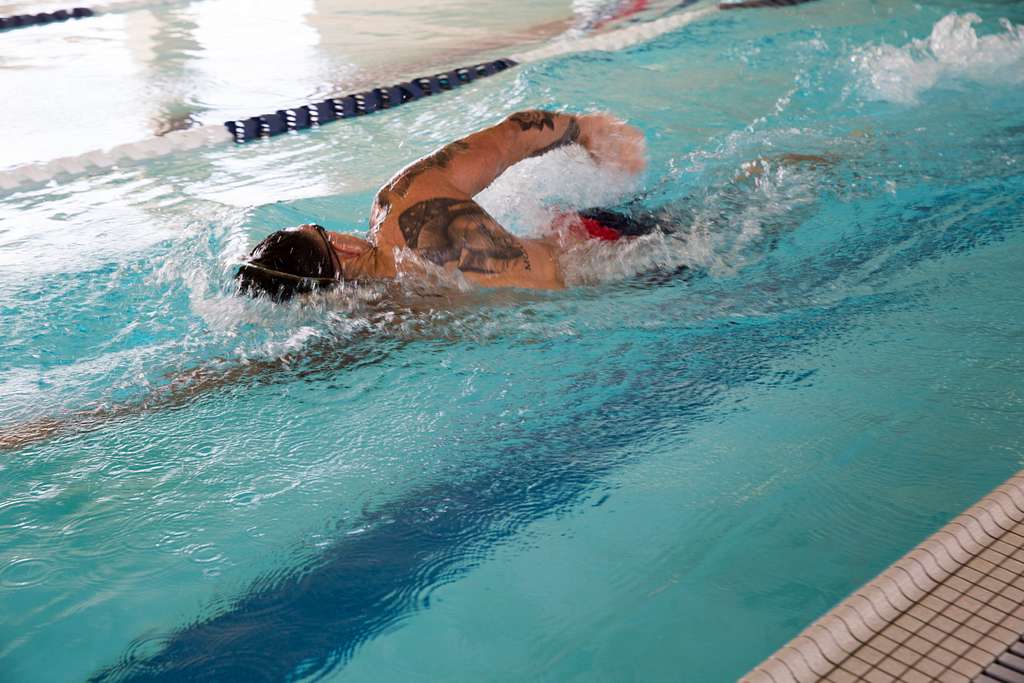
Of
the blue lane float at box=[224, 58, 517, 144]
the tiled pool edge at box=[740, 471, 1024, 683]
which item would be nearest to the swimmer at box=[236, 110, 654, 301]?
the tiled pool edge at box=[740, 471, 1024, 683]

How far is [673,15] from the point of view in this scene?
25.0ft

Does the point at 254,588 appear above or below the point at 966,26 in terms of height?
below

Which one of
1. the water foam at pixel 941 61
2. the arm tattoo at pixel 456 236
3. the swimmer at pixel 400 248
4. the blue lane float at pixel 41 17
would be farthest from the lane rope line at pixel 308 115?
the blue lane float at pixel 41 17

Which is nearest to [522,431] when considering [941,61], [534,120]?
[534,120]

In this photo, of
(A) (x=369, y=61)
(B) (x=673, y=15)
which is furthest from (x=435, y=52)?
(B) (x=673, y=15)

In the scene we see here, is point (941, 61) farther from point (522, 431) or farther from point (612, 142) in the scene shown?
point (522, 431)

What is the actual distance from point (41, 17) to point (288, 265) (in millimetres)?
8682

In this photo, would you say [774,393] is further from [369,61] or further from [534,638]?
[369,61]

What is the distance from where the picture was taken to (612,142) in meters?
3.23

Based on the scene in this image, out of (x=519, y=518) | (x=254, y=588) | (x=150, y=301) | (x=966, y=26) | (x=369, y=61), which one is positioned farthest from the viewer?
(x=369, y=61)

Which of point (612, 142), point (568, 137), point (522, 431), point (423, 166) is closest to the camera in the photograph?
point (522, 431)

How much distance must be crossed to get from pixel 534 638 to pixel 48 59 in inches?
301

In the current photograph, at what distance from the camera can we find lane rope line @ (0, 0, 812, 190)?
4.86 metres

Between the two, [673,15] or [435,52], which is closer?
[435,52]
